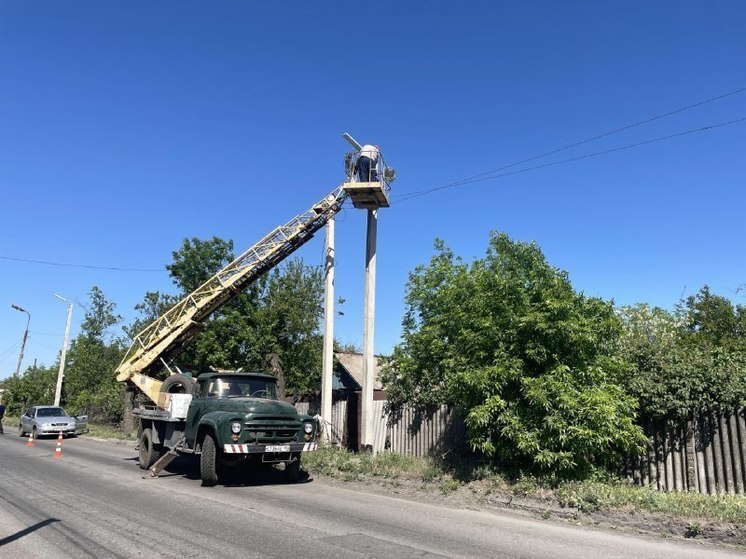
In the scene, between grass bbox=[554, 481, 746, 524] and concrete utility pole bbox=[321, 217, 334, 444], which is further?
concrete utility pole bbox=[321, 217, 334, 444]

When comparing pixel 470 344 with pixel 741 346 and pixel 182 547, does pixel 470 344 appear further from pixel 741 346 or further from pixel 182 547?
pixel 182 547

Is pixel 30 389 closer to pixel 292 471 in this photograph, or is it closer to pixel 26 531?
pixel 292 471

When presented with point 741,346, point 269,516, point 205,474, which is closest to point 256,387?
point 205,474

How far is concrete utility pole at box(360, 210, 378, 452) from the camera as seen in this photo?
1436 centimetres

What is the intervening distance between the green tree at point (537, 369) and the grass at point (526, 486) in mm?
478

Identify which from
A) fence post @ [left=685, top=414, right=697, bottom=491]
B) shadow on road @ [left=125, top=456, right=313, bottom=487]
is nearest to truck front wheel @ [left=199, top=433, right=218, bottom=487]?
→ shadow on road @ [left=125, top=456, right=313, bottom=487]

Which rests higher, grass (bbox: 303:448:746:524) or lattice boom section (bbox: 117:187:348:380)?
lattice boom section (bbox: 117:187:348:380)

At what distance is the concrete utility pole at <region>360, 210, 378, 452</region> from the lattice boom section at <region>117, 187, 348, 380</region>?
1956 mm

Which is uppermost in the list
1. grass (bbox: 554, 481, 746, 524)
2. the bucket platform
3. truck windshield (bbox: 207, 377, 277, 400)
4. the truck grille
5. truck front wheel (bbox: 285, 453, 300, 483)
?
the bucket platform

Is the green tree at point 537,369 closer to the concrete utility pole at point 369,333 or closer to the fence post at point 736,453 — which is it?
the fence post at point 736,453

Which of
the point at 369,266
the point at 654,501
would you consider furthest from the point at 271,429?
the point at 654,501

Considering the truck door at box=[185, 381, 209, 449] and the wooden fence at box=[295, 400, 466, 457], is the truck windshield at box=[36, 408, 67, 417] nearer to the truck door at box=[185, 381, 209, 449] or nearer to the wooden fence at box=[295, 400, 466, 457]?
the wooden fence at box=[295, 400, 466, 457]

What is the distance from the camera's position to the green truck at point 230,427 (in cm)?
1054

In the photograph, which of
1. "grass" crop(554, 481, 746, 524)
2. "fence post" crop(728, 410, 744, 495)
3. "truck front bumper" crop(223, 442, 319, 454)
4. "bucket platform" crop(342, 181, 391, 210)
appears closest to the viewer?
"grass" crop(554, 481, 746, 524)
